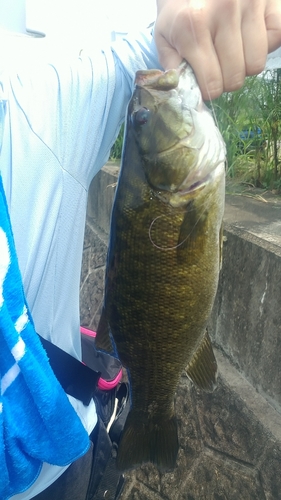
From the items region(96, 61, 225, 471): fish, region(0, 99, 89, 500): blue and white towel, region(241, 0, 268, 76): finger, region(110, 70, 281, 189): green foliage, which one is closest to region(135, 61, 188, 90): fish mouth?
region(96, 61, 225, 471): fish

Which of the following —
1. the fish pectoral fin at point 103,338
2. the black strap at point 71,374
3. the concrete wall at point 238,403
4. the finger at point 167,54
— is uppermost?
the finger at point 167,54

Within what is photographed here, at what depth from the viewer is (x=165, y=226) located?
3.76ft

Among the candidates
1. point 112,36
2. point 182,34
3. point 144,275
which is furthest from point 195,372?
point 112,36

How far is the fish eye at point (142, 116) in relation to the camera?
1.13 metres

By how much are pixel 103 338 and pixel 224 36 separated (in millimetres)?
914

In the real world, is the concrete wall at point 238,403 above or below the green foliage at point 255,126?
below

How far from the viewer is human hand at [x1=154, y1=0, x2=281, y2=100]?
0.96m

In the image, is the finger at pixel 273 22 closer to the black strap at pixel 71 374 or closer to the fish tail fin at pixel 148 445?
the black strap at pixel 71 374

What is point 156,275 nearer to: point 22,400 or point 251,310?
point 22,400

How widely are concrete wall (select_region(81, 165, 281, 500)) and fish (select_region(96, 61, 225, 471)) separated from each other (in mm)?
697

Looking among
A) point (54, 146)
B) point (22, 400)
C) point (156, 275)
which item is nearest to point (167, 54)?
point (54, 146)

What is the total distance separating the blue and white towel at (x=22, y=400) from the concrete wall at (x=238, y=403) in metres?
1.08

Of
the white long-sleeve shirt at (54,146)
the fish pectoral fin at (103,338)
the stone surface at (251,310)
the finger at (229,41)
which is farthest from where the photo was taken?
the stone surface at (251,310)

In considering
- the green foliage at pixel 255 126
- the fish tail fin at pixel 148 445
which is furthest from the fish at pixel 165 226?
the green foliage at pixel 255 126
